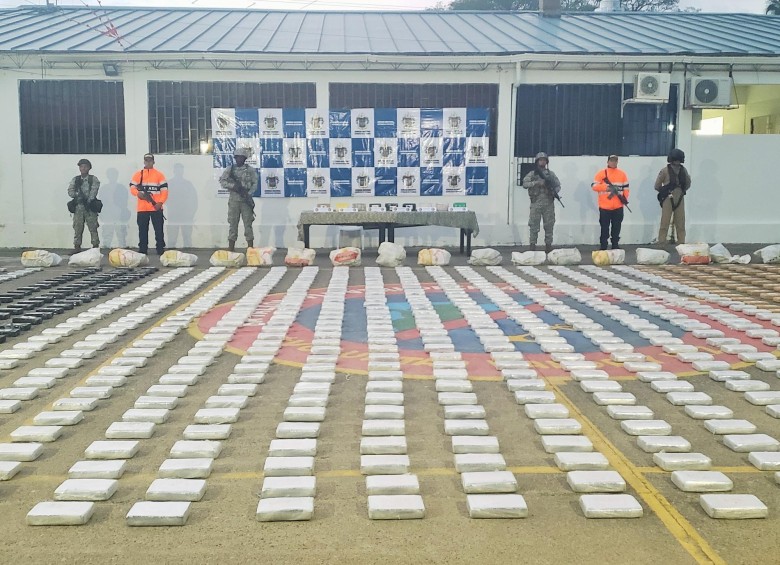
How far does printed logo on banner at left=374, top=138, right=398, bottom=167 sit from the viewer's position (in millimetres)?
15211

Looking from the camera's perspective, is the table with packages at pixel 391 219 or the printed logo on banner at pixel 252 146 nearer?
the table with packages at pixel 391 219

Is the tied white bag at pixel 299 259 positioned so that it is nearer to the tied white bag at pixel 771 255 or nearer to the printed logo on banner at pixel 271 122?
the printed logo on banner at pixel 271 122

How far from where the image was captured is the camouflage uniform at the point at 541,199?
1341 cm

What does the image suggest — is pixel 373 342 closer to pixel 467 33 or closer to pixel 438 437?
pixel 438 437

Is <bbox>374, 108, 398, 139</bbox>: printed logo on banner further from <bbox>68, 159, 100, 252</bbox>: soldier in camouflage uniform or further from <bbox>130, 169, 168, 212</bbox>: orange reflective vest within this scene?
<bbox>68, 159, 100, 252</bbox>: soldier in camouflage uniform

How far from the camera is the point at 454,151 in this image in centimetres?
1530

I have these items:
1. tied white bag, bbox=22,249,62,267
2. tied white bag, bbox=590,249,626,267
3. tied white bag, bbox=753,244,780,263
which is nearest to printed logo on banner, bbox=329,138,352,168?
tied white bag, bbox=590,249,626,267

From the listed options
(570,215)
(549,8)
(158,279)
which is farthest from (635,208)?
(158,279)

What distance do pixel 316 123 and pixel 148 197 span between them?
3.63m

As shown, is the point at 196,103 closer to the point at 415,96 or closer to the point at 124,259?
the point at 415,96

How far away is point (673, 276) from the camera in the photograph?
10766 millimetres

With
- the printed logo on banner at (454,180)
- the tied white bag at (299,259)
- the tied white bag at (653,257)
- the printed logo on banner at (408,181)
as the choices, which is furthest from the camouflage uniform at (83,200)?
the tied white bag at (653,257)

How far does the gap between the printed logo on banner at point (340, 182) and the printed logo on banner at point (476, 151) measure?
240 cm

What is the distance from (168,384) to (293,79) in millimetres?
10813
